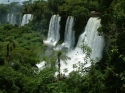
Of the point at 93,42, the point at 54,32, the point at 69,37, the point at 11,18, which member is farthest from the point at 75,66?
the point at 11,18

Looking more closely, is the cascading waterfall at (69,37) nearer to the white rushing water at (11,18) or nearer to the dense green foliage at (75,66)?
the dense green foliage at (75,66)

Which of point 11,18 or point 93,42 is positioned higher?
point 11,18

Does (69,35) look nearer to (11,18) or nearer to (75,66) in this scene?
(75,66)

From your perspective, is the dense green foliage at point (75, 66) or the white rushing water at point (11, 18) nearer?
the dense green foliage at point (75, 66)

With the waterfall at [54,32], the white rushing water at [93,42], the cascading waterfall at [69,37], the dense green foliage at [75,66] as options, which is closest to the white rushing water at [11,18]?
the dense green foliage at [75,66]

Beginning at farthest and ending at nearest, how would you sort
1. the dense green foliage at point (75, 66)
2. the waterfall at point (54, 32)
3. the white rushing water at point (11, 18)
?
the white rushing water at point (11, 18) → the waterfall at point (54, 32) → the dense green foliage at point (75, 66)

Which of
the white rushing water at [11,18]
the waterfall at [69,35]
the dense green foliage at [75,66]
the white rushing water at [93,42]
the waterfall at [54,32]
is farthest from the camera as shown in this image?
the white rushing water at [11,18]

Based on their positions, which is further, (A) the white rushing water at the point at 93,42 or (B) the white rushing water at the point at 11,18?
(B) the white rushing water at the point at 11,18

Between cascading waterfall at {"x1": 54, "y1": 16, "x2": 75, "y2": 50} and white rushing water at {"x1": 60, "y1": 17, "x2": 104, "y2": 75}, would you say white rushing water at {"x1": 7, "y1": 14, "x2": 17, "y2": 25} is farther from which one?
white rushing water at {"x1": 60, "y1": 17, "x2": 104, "y2": 75}

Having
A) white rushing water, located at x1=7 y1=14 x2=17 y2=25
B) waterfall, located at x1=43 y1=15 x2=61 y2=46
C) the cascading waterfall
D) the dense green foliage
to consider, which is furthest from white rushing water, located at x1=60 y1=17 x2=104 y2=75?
white rushing water, located at x1=7 y1=14 x2=17 y2=25

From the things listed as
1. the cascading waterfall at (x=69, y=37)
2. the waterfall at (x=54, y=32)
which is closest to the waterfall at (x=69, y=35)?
the cascading waterfall at (x=69, y=37)

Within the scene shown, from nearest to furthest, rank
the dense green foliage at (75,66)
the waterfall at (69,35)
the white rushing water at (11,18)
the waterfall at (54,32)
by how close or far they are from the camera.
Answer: the dense green foliage at (75,66)
the waterfall at (69,35)
the waterfall at (54,32)
the white rushing water at (11,18)

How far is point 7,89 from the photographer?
1470 centimetres

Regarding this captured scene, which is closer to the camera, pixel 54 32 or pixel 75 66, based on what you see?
pixel 75 66
